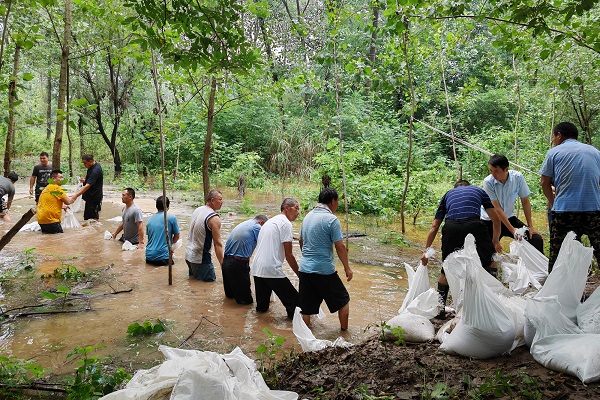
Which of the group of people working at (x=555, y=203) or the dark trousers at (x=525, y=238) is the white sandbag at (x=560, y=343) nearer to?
the group of people working at (x=555, y=203)

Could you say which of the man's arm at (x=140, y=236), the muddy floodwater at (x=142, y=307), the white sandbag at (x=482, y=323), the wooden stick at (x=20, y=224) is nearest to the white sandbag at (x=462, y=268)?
the white sandbag at (x=482, y=323)

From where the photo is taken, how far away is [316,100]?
78.7ft

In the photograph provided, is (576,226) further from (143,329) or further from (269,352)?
(143,329)

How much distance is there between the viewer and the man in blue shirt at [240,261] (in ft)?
18.4

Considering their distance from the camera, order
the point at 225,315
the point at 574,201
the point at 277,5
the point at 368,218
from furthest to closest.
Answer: the point at 277,5 < the point at 368,218 < the point at 225,315 < the point at 574,201

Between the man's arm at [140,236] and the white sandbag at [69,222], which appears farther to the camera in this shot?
the white sandbag at [69,222]

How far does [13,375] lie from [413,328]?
307cm

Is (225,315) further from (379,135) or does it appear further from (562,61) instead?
(379,135)

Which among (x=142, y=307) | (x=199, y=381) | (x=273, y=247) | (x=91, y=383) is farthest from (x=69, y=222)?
(x=199, y=381)

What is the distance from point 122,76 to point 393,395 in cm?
2128

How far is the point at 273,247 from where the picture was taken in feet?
17.0

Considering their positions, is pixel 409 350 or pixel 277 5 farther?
pixel 277 5

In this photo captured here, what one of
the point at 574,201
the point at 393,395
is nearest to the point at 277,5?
the point at 574,201

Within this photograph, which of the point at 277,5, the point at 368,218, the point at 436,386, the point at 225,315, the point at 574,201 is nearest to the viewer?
the point at 436,386
